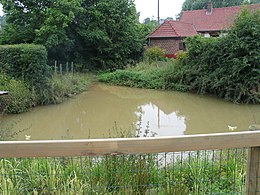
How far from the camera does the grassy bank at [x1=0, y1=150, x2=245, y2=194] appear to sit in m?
2.09

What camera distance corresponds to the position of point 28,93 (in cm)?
930

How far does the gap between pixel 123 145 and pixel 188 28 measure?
71.8 ft

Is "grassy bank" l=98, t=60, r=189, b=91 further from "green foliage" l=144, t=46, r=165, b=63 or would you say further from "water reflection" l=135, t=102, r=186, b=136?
"water reflection" l=135, t=102, r=186, b=136

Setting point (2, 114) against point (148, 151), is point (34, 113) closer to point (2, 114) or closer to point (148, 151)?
point (2, 114)

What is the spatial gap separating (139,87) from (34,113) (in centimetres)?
577

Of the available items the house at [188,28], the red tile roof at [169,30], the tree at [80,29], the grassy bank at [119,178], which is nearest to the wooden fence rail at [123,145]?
the grassy bank at [119,178]

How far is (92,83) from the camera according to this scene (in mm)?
14867

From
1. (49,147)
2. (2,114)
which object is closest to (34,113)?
(2,114)

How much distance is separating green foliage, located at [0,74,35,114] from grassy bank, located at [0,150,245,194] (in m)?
6.12

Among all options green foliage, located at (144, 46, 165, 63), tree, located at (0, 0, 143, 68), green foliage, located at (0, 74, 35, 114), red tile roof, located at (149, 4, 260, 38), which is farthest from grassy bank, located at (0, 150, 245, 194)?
red tile roof, located at (149, 4, 260, 38)

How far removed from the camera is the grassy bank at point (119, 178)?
2.09 m

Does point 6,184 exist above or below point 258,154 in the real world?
below

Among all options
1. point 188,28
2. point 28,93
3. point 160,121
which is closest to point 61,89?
point 28,93

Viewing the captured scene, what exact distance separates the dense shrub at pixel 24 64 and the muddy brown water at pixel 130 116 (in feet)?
3.16
